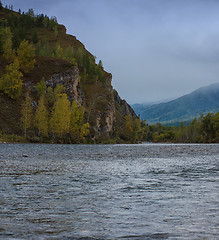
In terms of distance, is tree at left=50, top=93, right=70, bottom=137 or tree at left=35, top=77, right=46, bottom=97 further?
tree at left=35, top=77, right=46, bottom=97

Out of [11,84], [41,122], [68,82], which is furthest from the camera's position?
[68,82]

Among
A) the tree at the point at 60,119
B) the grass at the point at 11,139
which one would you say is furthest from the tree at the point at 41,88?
the grass at the point at 11,139

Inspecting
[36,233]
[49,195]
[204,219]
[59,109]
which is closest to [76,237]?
[36,233]

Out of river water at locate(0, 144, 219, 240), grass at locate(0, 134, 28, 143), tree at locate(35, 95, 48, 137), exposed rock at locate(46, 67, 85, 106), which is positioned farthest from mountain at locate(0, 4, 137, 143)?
river water at locate(0, 144, 219, 240)

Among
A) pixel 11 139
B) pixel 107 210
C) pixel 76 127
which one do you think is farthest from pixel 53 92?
pixel 107 210

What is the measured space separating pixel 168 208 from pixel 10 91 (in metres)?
93.5

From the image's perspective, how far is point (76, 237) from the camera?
19.7 ft

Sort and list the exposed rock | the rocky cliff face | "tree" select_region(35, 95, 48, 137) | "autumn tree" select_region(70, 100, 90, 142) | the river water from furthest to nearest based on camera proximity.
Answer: the rocky cliff face
the exposed rock
"autumn tree" select_region(70, 100, 90, 142)
"tree" select_region(35, 95, 48, 137)
the river water

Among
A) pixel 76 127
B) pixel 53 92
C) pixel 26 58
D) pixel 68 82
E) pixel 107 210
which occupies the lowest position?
pixel 107 210

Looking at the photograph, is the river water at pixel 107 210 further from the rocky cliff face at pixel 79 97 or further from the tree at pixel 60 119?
the rocky cliff face at pixel 79 97

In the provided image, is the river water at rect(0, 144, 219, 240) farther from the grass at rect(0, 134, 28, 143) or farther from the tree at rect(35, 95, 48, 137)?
the tree at rect(35, 95, 48, 137)

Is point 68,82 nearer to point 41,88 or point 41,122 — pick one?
point 41,88

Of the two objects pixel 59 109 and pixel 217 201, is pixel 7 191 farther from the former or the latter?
pixel 59 109

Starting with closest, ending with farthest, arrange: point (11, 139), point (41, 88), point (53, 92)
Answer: point (11, 139) → point (41, 88) → point (53, 92)
